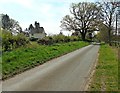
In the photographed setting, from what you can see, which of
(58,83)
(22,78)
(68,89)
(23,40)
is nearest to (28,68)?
(22,78)

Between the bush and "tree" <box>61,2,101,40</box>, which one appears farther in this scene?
"tree" <box>61,2,101,40</box>

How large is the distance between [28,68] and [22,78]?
11.5 feet

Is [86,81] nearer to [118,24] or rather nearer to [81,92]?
[81,92]

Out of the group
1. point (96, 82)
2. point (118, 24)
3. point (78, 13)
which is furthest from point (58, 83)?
point (78, 13)

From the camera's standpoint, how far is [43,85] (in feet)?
38.2

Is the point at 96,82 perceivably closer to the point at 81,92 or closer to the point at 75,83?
the point at 75,83

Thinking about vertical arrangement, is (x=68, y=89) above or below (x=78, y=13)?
below

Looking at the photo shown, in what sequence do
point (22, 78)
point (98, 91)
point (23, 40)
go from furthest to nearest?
point (23, 40) < point (22, 78) < point (98, 91)

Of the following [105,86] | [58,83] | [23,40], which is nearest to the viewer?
[105,86]

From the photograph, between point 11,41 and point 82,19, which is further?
point 82,19

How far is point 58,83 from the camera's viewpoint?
12109 mm

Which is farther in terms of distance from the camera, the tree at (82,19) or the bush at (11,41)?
the tree at (82,19)

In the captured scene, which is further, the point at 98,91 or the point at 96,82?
the point at 96,82

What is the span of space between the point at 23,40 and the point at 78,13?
182ft
